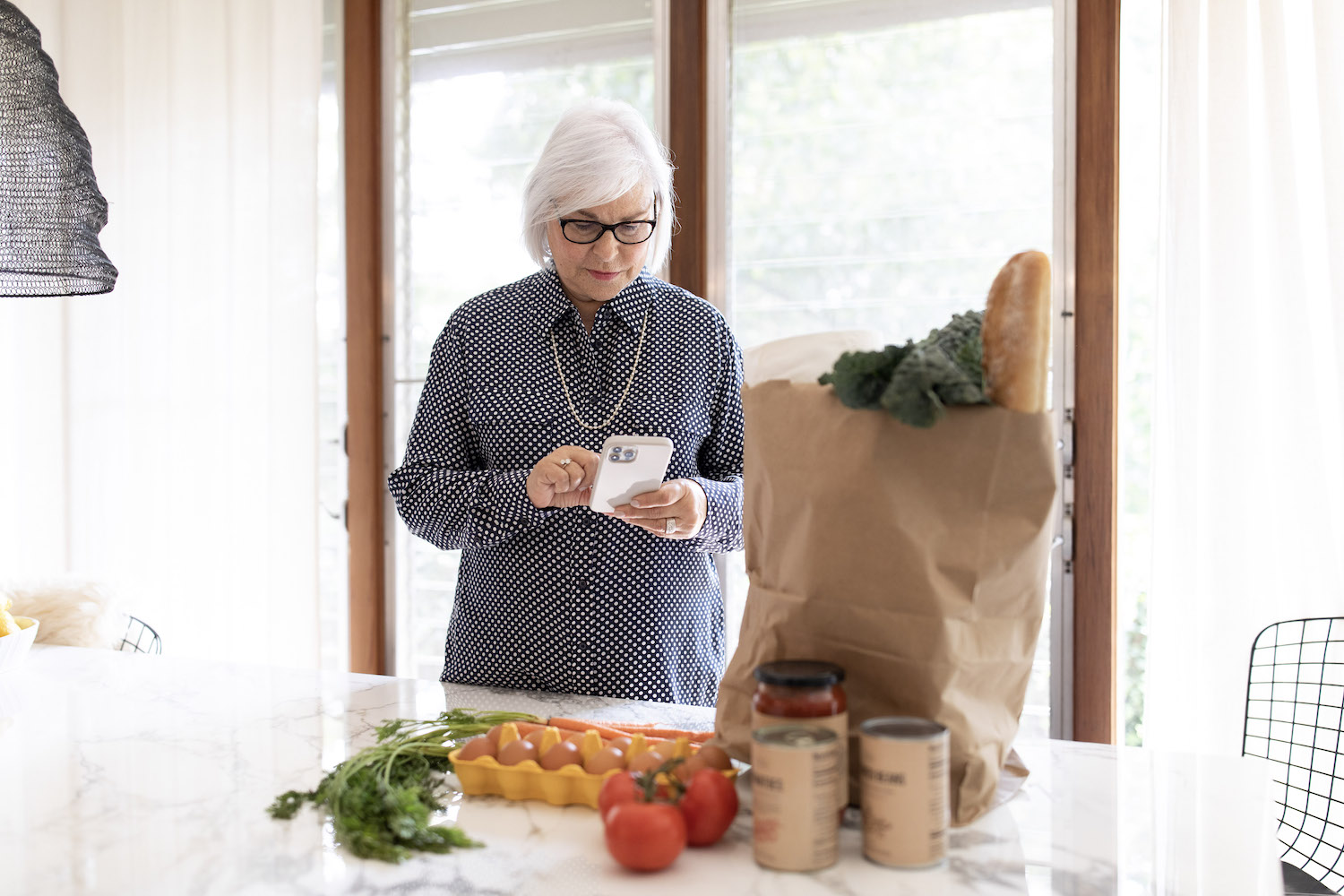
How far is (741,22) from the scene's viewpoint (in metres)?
2.62

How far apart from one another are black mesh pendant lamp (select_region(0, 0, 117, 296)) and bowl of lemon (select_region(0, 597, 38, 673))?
543 mm

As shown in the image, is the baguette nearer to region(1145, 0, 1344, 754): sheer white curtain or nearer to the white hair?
the white hair

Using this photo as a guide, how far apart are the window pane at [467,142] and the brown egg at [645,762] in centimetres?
200

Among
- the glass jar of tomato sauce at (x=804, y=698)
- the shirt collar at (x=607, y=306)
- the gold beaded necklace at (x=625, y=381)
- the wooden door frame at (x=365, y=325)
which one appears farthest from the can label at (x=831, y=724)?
the wooden door frame at (x=365, y=325)

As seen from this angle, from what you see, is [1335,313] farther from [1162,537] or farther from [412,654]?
[412,654]

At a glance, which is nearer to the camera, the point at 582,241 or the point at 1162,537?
the point at 582,241

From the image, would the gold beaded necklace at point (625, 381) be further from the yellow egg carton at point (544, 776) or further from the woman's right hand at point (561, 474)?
the yellow egg carton at point (544, 776)

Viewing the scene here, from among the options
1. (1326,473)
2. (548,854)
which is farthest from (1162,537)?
(548,854)

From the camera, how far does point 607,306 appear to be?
5.42 ft

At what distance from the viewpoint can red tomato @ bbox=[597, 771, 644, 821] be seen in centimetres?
89

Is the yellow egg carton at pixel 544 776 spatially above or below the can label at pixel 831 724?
below

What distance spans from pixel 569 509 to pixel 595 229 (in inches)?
17.1

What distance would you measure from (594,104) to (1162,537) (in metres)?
1.47

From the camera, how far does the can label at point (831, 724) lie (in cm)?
→ 85
